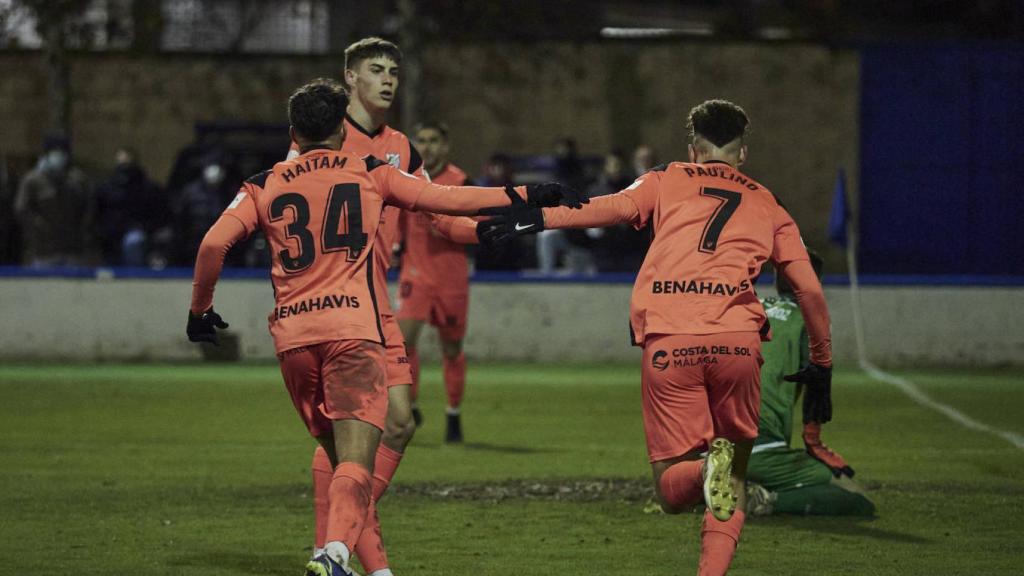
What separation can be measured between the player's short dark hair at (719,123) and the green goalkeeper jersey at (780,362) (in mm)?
2500

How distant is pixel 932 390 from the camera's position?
703 inches

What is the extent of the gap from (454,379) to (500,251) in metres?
7.53

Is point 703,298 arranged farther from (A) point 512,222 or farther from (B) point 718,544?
(B) point 718,544

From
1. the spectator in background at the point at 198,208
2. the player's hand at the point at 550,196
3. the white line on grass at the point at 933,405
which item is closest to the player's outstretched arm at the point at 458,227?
the player's hand at the point at 550,196

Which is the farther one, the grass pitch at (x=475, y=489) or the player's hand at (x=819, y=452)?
the player's hand at (x=819, y=452)

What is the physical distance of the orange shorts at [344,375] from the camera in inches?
270

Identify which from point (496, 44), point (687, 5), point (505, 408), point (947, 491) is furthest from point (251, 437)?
point (687, 5)

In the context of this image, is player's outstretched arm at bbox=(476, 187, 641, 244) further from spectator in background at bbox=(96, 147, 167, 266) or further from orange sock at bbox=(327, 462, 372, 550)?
spectator in background at bbox=(96, 147, 167, 266)

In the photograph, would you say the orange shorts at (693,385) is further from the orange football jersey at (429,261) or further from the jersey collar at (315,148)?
the orange football jersey at (429,261)

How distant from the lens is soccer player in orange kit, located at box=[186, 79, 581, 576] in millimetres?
6844

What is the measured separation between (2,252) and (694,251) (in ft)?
56.2

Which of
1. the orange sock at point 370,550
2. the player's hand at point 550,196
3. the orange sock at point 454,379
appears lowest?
the orange sock at point 454,379

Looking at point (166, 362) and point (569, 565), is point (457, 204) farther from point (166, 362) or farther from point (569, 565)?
point (166, 362)

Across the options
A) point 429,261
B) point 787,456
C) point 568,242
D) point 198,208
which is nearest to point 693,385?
point 787,456
